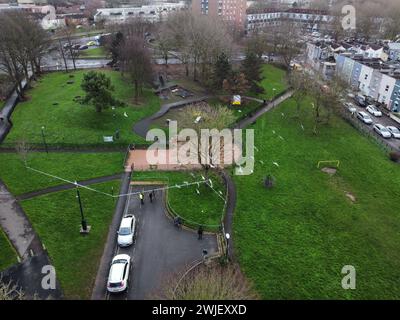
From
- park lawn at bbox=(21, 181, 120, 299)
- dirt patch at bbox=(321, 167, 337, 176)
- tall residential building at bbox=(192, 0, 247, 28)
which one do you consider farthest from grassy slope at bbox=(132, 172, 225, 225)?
tall residential building at bbox=(192, 0, 247, 28)

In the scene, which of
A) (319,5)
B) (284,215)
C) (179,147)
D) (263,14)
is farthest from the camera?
(319,5)

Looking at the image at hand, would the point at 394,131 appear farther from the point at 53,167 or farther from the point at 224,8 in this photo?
the point at 224,8

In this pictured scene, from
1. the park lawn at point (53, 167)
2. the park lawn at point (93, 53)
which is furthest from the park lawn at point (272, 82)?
the park lawn at point (93, 53)

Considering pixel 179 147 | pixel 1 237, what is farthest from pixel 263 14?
pixel 1 237

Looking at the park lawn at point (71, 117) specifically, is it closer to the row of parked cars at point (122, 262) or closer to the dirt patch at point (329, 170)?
the row of parked cars at point (122, 262)

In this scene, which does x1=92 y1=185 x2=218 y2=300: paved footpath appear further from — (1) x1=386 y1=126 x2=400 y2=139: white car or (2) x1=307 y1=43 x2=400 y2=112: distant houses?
(2) x1=307 y1=43 x2=400 y2=112: distant houses

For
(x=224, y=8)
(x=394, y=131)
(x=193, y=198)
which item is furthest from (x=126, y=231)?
(x=224, y=8)
